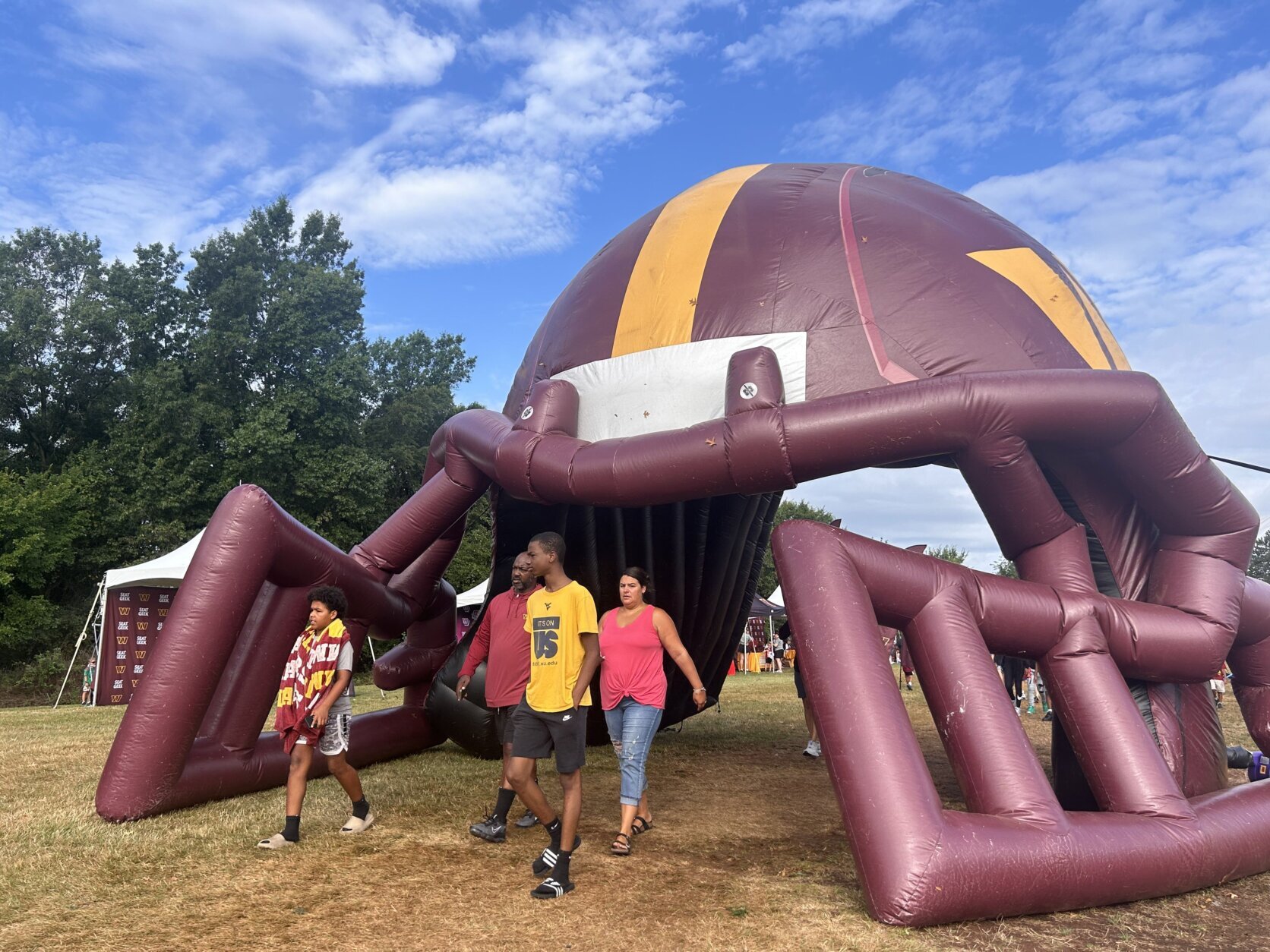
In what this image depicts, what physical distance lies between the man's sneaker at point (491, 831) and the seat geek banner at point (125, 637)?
40.5 feet

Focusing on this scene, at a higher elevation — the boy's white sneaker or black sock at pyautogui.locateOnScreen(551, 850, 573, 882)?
black sock at pyautogui.locateOnScreen(551, 850, 573, 882)

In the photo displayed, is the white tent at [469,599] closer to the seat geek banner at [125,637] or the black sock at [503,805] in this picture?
the seat geek banner at [125,637]

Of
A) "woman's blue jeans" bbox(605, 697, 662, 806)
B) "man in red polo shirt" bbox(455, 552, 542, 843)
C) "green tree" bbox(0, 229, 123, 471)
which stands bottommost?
"woman's blue jeans" bbox(605, 697, 662, 806)

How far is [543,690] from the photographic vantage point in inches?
183

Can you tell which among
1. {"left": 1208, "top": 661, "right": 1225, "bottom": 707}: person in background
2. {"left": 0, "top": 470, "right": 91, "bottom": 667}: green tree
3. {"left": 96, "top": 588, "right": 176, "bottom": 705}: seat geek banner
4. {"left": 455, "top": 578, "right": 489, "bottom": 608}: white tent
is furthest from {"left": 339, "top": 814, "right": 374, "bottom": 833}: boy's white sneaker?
{"left": 0, "top": 470, "right": 91, "bottom": 667}: green tree

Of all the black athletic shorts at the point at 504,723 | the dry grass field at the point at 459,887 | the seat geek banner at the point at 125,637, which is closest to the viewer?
the dry grass field at the point at 459,887

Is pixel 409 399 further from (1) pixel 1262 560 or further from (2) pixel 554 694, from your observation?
(1) pixel 1262 560

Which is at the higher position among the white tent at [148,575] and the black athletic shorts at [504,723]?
the white tent at [148,575]

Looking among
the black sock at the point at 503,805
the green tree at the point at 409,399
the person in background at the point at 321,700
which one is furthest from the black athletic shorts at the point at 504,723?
the green tree at the point at 409,399

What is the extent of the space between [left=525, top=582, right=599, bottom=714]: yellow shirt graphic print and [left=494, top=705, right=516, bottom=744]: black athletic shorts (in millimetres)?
240

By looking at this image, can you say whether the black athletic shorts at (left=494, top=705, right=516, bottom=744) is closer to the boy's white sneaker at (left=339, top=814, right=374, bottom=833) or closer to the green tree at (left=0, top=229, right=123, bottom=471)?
the boy's white sneaker at (left=339, top=814, right=374, bottom=833)

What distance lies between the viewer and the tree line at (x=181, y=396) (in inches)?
948

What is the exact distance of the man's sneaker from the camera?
202 inches

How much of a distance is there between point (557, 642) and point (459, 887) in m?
1.22
